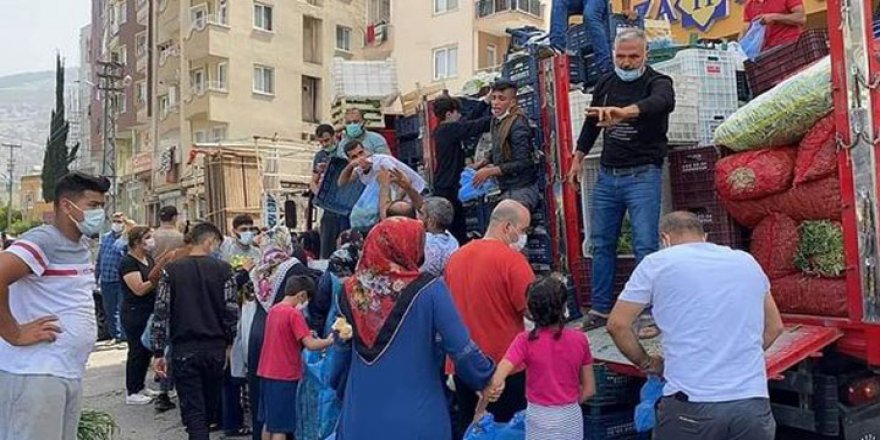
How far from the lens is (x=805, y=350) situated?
375 cm

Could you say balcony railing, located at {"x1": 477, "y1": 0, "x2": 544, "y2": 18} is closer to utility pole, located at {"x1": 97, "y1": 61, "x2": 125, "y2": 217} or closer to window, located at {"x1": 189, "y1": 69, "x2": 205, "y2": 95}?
window, located at {"x1": 189, "y1": 69, "x2": 205, "y2": 95}

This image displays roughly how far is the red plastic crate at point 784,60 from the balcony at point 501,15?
26.6 m

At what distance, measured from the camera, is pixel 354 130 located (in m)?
7.94

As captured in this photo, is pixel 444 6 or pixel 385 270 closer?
pixel 385 270

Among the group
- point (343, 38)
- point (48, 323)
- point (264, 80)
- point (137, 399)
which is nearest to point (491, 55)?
point (343, 38)

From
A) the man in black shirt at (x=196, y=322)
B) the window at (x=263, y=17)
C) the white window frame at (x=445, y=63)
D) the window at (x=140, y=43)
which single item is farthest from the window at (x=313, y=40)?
the man in black shirt at (x=196, y=322)

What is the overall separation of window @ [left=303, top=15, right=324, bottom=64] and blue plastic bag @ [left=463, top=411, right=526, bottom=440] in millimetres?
34628

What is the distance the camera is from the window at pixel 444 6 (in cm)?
3266

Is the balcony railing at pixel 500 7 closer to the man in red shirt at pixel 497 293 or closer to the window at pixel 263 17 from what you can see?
the window at pixel 263 17

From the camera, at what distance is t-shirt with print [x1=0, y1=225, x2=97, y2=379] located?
399cm

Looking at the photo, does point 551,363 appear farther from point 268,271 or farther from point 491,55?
point 491,55

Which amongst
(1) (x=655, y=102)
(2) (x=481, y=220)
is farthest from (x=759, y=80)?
(2) (x=481, y=220)

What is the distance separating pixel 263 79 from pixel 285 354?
30595 millimetres

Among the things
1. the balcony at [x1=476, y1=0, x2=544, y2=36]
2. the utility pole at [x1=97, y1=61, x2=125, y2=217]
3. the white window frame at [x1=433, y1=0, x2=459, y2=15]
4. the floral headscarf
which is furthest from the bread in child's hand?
the utility pole at [x1=97, y1=61, x2=125, y2=217]
